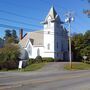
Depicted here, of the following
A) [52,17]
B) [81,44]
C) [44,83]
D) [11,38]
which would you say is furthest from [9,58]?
[11,38]

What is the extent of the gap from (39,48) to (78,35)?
11765 millimetres

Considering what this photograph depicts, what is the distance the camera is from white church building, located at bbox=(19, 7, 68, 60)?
75.4 metres

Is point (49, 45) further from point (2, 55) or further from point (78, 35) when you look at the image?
point (2, 55)

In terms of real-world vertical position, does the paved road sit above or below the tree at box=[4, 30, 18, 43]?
below

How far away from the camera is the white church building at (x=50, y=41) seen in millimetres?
75438

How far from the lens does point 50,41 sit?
2965 inches

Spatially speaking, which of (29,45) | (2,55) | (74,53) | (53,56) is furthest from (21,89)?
(74,53)

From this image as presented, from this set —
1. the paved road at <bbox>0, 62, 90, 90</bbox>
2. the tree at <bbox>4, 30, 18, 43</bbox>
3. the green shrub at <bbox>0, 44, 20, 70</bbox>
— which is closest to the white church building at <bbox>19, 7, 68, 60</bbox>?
the green shrub at <bbox>0, 44, 20, 70</bbox>

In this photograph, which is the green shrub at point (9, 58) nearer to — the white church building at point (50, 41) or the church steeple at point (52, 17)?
the white church building at point (50, 41)

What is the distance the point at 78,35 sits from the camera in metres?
82.5

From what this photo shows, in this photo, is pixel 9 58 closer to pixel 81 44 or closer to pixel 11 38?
pixel 81 44

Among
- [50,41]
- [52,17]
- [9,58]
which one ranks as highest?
[52,17]

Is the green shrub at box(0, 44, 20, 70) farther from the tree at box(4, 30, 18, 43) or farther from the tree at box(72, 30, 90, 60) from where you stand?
the tree at box(4, 30, 18, 43)

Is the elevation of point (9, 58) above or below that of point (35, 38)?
below
